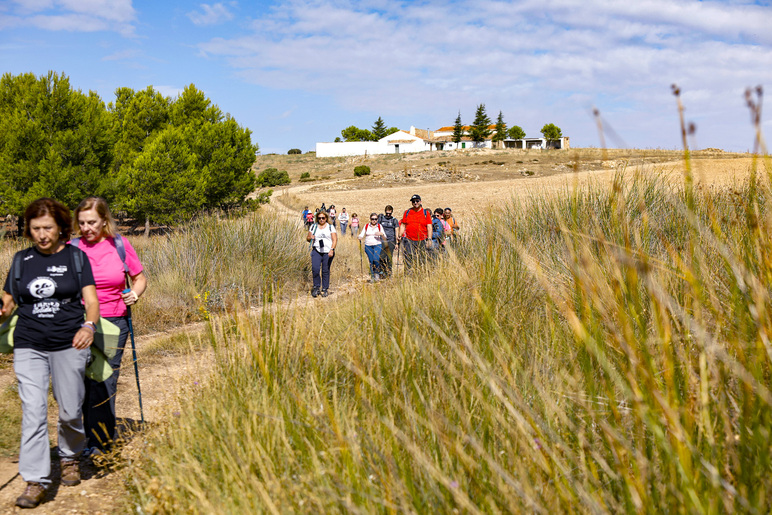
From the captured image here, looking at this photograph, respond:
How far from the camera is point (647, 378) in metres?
1.49

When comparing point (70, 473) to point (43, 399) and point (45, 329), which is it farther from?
point (45, 329)

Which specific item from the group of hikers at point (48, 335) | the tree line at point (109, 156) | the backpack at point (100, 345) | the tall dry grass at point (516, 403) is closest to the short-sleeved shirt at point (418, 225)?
the tall dry grass at point (516, 403)

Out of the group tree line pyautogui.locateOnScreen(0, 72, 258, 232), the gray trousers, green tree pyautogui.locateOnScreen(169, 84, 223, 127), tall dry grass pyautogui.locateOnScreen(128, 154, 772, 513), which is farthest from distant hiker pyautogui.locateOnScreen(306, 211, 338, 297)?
green tree pyautogui.locateOnScreen(169, 84, 223, 127)

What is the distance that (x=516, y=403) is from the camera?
7.95 feet

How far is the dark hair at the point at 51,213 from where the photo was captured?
3480 mm

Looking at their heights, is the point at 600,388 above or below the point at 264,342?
below

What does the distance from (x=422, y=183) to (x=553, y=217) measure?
46566 mm

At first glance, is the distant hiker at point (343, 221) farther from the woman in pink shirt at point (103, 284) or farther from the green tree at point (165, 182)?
the woman in pink shirt at point (103, 284)

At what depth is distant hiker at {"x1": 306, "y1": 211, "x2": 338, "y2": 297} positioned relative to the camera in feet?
33.4

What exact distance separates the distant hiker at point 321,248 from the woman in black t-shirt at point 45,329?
661 centimetres

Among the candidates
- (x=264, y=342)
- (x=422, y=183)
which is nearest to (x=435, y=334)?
(x=264, y=342)

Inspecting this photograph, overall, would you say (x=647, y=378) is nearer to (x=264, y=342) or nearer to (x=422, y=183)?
(x=264, y=342)

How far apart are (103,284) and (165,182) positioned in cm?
1761

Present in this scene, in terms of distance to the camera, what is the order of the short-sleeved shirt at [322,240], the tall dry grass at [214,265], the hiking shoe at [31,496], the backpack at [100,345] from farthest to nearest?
the short-sleeved shirt at [322,240], the tall dry grass at [214,265], the backpack at [100,345], the hiking shoe at [31,496]
